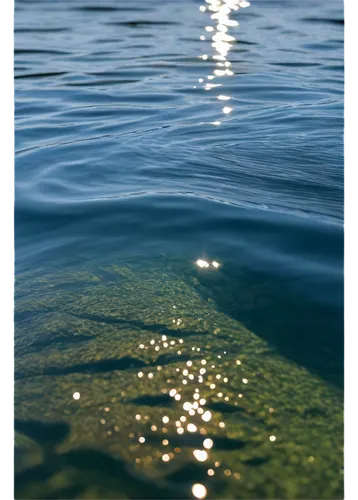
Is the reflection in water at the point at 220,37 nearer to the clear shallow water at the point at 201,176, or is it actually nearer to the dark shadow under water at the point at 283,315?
the clear shallow water at the point at 201,176

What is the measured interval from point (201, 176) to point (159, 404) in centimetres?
243

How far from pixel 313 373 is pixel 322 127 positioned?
3679 mm

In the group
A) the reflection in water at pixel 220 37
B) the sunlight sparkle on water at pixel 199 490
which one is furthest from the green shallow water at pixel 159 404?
the reflection in water at pixel 220 37

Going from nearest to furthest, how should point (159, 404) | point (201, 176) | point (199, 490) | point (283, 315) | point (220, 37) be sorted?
point (199, 490) → point (159, 404) → point (283, 315) → point (201, 176) → point (220, 37)

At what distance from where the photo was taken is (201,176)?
4.14 meters

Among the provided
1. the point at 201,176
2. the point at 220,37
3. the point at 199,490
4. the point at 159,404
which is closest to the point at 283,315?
the point at 159,404

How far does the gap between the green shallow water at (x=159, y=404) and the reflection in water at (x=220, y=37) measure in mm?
3570

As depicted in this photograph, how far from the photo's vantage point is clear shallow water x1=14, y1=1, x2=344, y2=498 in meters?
2.56

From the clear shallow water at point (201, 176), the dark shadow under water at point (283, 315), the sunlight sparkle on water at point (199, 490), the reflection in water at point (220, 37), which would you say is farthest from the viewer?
the reflection in water at point (220, 37)

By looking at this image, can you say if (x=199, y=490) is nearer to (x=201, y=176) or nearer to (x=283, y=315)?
(x=283, y=315)

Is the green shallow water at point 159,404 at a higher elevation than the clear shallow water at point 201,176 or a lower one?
lower

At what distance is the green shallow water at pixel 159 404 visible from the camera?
163 cm

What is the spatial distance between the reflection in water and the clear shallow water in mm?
80

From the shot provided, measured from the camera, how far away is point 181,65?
879 cm
